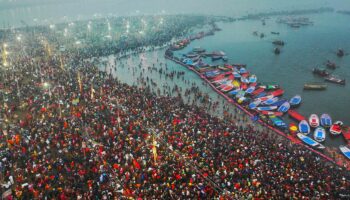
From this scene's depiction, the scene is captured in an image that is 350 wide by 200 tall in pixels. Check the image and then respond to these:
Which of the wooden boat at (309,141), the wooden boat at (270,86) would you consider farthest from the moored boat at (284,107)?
the wooden boat at (270,86)

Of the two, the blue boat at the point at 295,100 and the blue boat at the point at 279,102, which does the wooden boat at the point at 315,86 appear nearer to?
the blue boat at the point at 295,100

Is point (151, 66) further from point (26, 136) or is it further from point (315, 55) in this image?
point (315, 55)

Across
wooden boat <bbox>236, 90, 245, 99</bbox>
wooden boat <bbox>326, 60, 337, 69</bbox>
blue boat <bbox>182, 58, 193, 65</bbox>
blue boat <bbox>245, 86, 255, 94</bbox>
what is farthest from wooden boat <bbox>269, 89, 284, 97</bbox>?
blue boat <bbox>182, 58, 193, 65</bbox>

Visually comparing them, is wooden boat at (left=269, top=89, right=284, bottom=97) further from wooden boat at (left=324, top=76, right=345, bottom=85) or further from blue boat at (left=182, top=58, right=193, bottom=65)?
blue boat at (left=182, top=58, right=193, bottom=65)

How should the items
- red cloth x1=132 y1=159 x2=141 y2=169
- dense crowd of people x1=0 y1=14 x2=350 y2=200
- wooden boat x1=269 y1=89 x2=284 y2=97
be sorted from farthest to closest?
wooden boat x1=269 y1=89 x2=284 y2=97 < red cloth x1=132 y1=159 x2=141 y2=169 < dense crowd of people x1=0 y1=14 x2=350 y2=200

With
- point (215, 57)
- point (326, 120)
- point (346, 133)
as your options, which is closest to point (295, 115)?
point (326, 120)

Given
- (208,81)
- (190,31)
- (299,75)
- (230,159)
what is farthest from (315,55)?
(230,159)

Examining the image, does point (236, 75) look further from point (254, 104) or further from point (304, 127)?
point (304, 127)
